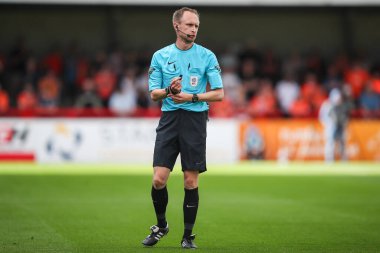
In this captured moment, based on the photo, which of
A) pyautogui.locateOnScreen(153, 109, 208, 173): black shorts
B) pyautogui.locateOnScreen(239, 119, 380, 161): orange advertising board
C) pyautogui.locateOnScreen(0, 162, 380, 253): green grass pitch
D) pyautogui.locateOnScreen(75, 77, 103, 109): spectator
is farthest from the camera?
pyautogui.locateOnScreen(75, 77, 103, 109): spectator

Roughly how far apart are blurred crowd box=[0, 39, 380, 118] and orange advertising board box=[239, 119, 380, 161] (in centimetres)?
47

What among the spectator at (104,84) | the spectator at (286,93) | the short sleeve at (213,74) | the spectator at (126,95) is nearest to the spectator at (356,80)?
the spectator at (286,93)

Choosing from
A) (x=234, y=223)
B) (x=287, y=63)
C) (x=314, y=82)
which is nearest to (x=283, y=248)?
(x=234, y=223)

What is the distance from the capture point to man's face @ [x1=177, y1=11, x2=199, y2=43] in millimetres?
9953

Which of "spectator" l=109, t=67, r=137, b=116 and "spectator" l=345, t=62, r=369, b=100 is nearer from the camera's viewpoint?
"spectator" l=109, t=67, r=137, b=116

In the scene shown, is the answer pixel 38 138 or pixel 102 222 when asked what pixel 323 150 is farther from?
pixel 102 222

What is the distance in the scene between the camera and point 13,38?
36469 millimetres

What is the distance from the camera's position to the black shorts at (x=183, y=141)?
33.0 ft

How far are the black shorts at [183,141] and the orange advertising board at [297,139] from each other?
2077cm

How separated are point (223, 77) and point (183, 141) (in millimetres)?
24190

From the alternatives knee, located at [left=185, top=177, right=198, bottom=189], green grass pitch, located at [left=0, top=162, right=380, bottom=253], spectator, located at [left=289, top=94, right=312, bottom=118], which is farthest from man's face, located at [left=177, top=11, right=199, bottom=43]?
spectator, located at [left=289, top=94, right=312, bottom=118]

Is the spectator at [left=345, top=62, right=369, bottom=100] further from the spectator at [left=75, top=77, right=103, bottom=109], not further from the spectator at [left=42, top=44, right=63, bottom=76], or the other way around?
the spectator at [left=42, top=44, right=63, bottom=76]

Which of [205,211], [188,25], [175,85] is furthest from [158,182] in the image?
[205,211]

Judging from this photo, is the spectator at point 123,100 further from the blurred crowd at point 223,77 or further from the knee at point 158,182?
the knee at point 158,182
